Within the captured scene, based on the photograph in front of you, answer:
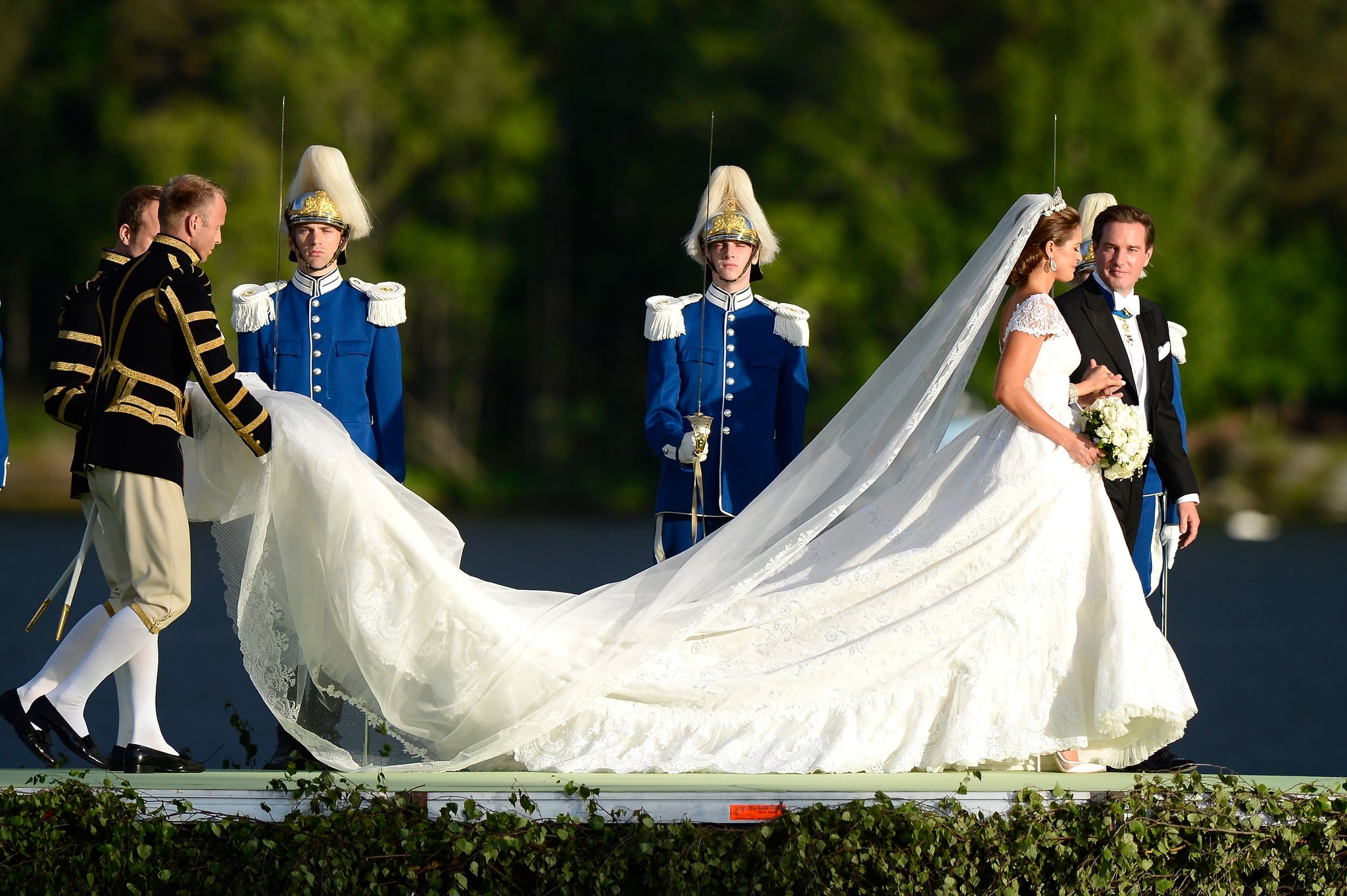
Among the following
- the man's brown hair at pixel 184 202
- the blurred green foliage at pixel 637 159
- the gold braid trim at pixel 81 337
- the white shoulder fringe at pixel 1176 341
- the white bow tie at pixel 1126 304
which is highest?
the blurred green foliage at pixel 637 159

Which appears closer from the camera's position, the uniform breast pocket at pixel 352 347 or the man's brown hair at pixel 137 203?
the man's brown hair at pixel 137 203

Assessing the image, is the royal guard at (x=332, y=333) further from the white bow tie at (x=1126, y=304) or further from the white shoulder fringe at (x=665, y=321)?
the white bow tie at (x=1126, y=304)

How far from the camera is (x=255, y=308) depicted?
6.30 meters

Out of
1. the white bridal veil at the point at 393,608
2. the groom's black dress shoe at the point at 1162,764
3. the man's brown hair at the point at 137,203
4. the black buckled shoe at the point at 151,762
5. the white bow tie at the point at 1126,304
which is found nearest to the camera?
the black buckled shoe at the point at 151,762

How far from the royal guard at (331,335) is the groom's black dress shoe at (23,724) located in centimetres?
159

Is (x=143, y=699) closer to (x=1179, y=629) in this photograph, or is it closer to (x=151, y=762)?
(x=151, y=762)

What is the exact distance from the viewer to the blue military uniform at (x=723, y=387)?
21.3ft

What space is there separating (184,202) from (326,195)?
874 mm

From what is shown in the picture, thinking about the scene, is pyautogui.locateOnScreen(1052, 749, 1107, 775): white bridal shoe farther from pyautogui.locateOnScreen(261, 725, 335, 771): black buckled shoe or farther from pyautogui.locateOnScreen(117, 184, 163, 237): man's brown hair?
pyautogui.locateOnScreen(117, 184, 163, 237): man's brown hair

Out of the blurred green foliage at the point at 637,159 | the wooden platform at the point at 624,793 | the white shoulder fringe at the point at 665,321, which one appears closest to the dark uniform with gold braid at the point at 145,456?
the wooden platform at the point at 624,793

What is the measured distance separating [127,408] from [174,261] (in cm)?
47

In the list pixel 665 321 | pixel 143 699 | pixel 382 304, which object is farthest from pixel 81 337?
pixel 665 321

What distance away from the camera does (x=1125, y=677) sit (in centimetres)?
514

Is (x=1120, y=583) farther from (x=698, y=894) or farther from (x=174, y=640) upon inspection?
(x=174, y=640)
